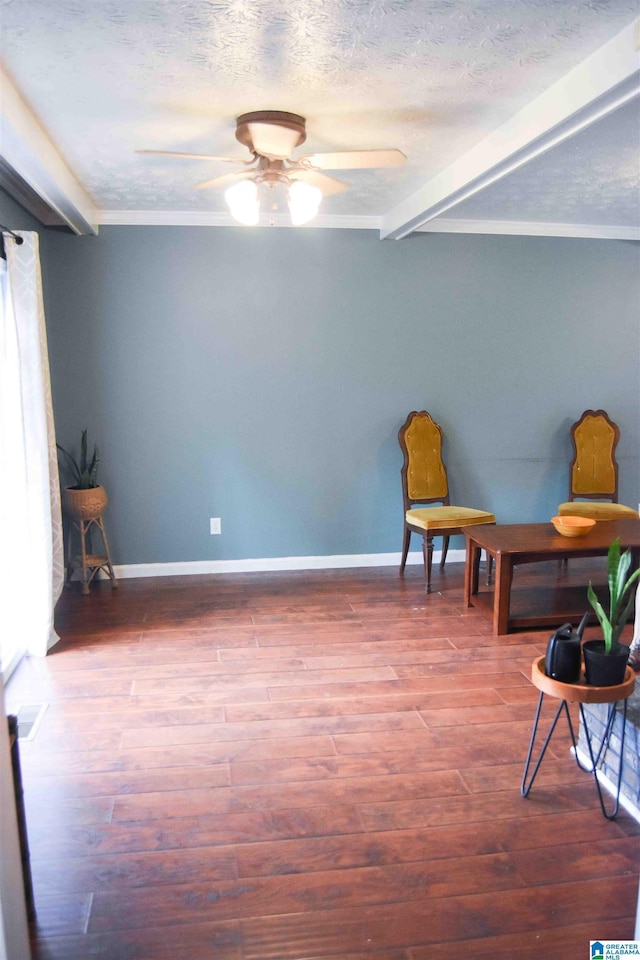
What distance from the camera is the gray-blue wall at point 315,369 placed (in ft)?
15.1

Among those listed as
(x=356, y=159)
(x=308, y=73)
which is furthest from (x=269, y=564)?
(x=308, y=73)

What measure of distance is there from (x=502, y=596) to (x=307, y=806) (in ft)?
5.95

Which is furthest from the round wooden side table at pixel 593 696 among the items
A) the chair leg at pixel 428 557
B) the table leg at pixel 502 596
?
the chair leg at pixel 428 557

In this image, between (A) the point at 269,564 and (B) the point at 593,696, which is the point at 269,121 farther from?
(A) the point at 269,564

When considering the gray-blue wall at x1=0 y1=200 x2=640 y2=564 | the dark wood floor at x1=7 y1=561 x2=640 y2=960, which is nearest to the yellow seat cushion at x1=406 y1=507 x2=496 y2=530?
the gray-blue wall at x1=0 y1=200 x2=640 y2=564

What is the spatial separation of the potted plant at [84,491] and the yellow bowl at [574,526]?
2738 millimetres

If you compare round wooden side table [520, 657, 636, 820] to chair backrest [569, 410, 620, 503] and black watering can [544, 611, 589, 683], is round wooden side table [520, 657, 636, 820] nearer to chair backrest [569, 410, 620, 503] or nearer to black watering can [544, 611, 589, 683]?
black watering can [544, 611, 589, 683]

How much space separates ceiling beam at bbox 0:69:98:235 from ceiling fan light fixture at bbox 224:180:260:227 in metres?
0.78

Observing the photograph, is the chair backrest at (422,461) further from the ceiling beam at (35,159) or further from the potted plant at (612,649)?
the potted plant at (612,649)

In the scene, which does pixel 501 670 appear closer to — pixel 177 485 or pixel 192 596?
pixel 192 596

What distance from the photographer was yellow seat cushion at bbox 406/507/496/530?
14.5ft

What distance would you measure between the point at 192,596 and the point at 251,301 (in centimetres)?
196

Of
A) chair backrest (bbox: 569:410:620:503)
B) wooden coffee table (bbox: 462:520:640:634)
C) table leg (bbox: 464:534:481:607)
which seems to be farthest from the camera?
chair backrest (bbox: 569:410:620:503)

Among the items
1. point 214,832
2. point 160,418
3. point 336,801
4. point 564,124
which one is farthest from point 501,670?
point 160,418
